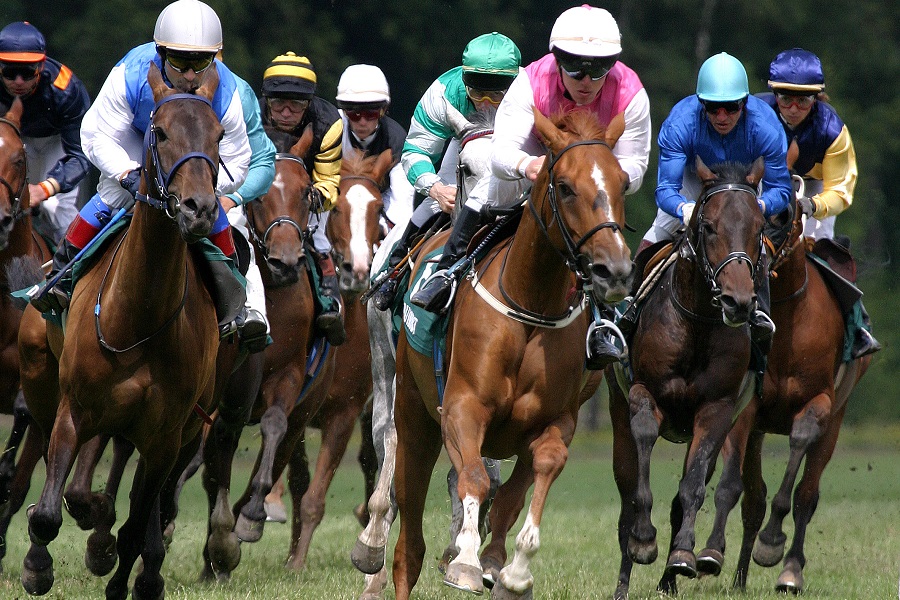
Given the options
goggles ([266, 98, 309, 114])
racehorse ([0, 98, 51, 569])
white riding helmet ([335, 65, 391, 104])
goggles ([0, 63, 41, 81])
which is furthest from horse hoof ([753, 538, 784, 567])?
goggles ([0, 63, 41, 81])

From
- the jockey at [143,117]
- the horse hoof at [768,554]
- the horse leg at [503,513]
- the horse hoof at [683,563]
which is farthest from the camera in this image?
the horse hoof at [768,554]

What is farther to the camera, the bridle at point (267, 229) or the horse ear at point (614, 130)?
the bridle at point (267, 229)

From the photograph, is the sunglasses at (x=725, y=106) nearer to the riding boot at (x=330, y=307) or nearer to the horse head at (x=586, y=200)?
the horse head at (x=586, y=200)

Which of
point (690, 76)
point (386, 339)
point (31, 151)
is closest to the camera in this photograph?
point (386, 339)

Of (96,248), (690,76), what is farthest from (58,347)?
(690,76)

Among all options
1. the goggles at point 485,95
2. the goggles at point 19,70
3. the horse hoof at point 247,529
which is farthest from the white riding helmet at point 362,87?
the horse hoof at point 247,529

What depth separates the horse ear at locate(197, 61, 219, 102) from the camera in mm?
7168

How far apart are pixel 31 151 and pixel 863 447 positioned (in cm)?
1807

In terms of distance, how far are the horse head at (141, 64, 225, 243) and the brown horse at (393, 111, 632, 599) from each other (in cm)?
148

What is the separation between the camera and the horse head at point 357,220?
1087cm

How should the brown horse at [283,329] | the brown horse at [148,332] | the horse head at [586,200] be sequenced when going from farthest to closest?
the brown horse at [283,329] < the brown horse at [148,332] < the horse head at [586,200]

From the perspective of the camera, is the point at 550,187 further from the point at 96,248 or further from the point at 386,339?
the point at 386,339

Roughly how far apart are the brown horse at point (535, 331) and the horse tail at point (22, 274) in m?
3.22

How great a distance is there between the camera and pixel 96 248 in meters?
7.61
